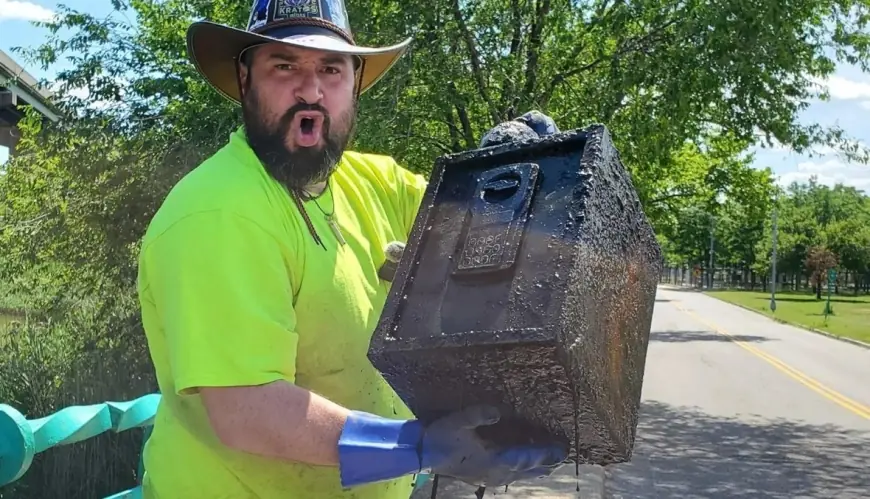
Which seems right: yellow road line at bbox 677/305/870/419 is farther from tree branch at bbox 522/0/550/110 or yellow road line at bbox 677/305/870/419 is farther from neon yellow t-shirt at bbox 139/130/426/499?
neon yellow t-shirt at bbox 139/130/426/499

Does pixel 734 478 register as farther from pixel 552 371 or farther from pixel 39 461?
pixel 552 371

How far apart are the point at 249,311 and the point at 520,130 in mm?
743

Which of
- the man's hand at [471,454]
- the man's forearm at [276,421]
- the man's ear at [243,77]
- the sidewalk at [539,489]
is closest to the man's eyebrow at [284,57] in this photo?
the man's ear at [243,77]

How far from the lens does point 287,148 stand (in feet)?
6.08

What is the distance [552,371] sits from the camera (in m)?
1.55

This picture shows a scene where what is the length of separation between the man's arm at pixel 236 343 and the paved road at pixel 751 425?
6.04m

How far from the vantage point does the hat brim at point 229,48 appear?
71.3 inches

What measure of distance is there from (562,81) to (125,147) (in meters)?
4.50

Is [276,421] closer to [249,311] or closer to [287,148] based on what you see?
[249,311]

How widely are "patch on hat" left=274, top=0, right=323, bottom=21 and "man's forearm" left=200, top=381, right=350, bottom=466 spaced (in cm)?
75

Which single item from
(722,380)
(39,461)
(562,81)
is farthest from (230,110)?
(722,380)

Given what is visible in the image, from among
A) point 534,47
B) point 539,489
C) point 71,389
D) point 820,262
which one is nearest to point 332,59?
point 71,389

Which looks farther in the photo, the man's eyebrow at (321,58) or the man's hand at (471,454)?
the man's eyebrow at (321,58)

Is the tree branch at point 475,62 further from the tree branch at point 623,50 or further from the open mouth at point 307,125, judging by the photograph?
the open mouth at point 307,125
